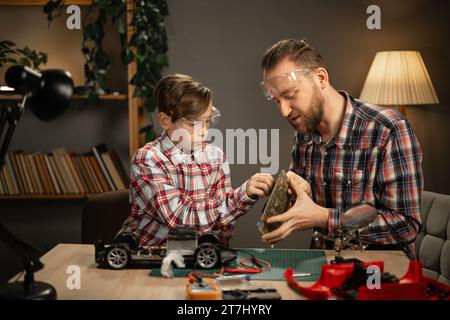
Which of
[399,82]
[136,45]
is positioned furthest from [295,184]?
[136,45]

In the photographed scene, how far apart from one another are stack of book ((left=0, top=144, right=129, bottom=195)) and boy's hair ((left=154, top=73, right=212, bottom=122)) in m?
1.41

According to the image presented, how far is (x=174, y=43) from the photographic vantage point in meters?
3.67

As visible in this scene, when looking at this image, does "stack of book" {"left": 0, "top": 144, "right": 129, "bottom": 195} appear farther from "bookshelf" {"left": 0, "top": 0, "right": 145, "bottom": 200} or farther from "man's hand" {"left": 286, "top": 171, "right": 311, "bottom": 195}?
"man's hand" {"left": 286, "top": 171, "right": 311, "bottom": 195}

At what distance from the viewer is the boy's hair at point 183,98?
2.20 m

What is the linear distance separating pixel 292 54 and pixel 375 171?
49 centimetres

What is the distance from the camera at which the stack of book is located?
11.7 ft

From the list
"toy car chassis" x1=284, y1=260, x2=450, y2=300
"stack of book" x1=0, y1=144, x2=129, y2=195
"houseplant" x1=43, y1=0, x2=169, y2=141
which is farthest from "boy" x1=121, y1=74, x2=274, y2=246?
"stack of book" x1=0, y1=144, x2=129, y2=195

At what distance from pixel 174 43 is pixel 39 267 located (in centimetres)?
224

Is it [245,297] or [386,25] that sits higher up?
[386,25]

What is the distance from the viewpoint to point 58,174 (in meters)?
3.58

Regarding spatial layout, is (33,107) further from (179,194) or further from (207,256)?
(179,194)

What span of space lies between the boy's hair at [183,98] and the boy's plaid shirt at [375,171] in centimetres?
42

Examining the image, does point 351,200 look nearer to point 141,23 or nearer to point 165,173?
point 165,173

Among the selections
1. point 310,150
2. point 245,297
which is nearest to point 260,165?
point 310,150
